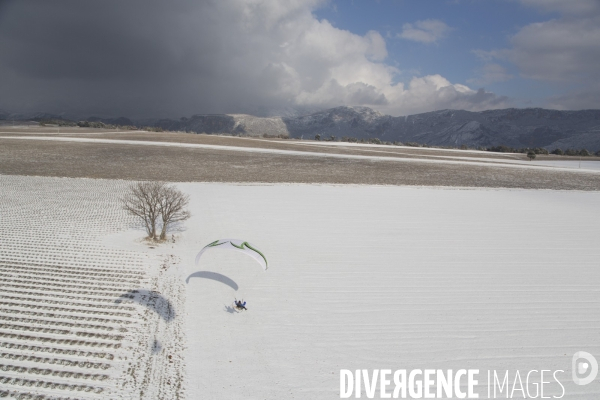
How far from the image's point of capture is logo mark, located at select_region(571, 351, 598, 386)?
828cm

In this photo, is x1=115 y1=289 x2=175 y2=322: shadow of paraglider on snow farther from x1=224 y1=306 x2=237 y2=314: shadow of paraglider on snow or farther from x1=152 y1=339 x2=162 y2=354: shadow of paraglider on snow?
x1=224 y1=306 x2=237 y2=314: shadow of paraglider on snow

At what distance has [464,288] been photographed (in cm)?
1264

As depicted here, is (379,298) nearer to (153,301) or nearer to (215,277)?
(215,277)

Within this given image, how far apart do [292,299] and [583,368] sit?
26.2 feet

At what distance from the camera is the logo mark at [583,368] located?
27.2ft

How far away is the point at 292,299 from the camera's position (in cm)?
1149

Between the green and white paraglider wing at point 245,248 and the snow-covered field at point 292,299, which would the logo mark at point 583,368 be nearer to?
the snow-covered field at point 292,299

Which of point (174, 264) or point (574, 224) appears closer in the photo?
point (174, 264)

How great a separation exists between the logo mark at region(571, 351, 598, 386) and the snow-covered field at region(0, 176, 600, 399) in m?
0.19

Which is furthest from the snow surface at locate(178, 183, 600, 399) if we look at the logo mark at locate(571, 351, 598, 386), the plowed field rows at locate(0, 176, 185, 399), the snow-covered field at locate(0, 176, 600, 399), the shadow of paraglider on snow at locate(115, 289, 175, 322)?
the plowed field rows at locate(0, 176, 185, 399)

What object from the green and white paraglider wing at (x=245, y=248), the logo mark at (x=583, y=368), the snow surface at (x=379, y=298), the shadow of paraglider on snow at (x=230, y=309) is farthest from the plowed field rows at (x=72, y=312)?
the logo mark at (x=583, y=368)

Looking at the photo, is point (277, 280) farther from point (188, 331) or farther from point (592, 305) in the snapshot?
point (592, 305)

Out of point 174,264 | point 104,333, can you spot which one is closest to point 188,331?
point 104,333

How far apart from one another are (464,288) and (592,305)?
4088 millimetres
